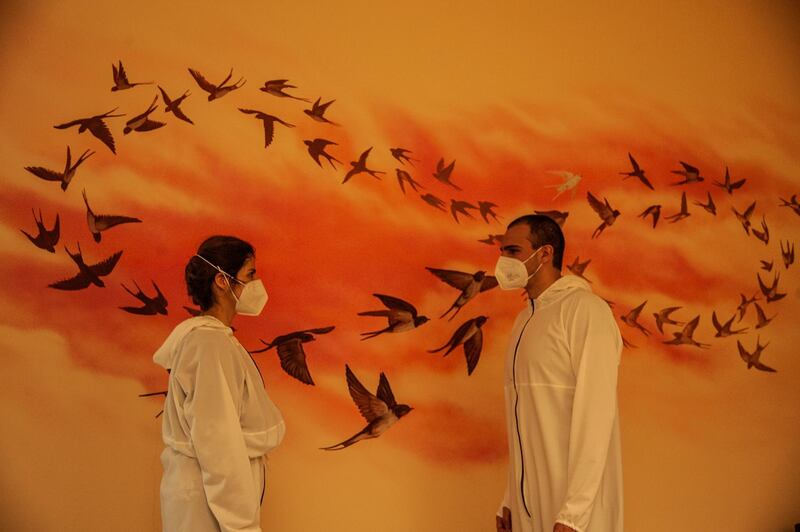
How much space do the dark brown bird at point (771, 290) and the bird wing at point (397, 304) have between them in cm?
165

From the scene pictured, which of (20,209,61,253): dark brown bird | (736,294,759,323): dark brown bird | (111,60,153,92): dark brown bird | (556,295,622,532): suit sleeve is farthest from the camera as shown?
(736,294,759,323): dark brown bird

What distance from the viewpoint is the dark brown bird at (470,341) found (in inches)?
130

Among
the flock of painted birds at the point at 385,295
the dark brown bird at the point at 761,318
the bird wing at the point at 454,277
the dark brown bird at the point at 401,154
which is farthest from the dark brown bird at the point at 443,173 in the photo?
the dark brown bird at the point at 761,318

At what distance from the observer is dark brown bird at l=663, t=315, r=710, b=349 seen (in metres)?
3.55

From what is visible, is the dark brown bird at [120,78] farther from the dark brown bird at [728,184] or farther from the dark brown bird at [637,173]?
the dark brown bird at [728,184]

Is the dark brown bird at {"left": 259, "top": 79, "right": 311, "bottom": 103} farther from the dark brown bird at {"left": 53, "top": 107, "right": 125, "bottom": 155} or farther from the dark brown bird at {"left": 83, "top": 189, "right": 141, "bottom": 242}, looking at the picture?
the dark brown bird at {"left": 83, "top": 189, "right": 141, "bottom": 242}

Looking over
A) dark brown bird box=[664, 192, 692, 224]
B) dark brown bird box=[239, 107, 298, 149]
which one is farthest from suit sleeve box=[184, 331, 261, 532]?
dark brown bird box=[664, 192, 692, 224]

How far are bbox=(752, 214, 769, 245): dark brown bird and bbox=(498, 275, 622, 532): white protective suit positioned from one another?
1.50 metres

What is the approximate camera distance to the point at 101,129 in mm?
3010

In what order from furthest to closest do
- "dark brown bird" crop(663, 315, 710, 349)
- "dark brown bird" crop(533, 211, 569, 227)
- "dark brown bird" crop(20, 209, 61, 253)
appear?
"dark brown bird" crop(663, 315, 710, 349) → "dark brown bird" crop(533, 211, 569, 227) → "dark brown bird" crop(20, 209, 61, 253)

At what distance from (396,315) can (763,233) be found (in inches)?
70.2

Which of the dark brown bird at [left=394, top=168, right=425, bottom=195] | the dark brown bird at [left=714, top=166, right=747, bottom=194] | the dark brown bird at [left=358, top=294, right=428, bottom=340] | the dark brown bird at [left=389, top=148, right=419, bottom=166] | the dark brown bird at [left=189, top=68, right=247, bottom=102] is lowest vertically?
the dark brown bird at [left=358, top=294, right=428, bottom=340]

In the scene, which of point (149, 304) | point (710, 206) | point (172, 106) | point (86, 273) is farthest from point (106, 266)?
point (710, 206)

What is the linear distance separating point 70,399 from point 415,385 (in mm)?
1282
